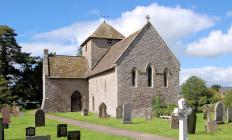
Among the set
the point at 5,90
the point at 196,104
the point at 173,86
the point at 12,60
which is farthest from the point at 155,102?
the point at 12,60

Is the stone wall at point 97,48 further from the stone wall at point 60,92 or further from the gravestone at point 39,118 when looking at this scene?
the gravestone at point 39,118

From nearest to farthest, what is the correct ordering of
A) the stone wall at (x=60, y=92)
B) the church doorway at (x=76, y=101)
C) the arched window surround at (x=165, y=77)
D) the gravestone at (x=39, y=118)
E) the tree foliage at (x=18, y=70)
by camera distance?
the gravestone at (x=39, y=118), the arched window surround at (x=165, y=77), the stone wall at (x=60, y=92), the church doorway at (x=76, y=101), the tree foliage at (x=18, y=70)

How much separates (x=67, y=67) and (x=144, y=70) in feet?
50.5

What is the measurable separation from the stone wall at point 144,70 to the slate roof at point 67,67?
521 inches

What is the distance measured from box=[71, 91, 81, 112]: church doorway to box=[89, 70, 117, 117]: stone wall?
6.58 ft

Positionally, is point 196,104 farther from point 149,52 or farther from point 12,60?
point 12,60

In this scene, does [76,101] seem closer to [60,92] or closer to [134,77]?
[60,92]

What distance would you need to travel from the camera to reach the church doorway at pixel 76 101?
157 feet

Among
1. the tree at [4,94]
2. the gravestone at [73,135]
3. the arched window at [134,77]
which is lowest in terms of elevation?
the gravestone at [73,135]

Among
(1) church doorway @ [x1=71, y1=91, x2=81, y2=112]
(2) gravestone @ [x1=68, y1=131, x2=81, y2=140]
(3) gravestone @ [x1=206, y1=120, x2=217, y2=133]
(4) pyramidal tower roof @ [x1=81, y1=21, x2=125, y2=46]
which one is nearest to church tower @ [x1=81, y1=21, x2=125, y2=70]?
(4) pyramidal tower roof @ [x1=81, y1=21, x2=125, y2=46]

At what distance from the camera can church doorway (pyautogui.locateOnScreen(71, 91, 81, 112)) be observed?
47844mm

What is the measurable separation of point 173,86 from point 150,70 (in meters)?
2.98

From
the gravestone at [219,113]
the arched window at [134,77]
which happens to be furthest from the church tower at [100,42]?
the gravestone at [219,113]

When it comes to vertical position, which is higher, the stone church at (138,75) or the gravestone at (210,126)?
the stone church at (138,75)
